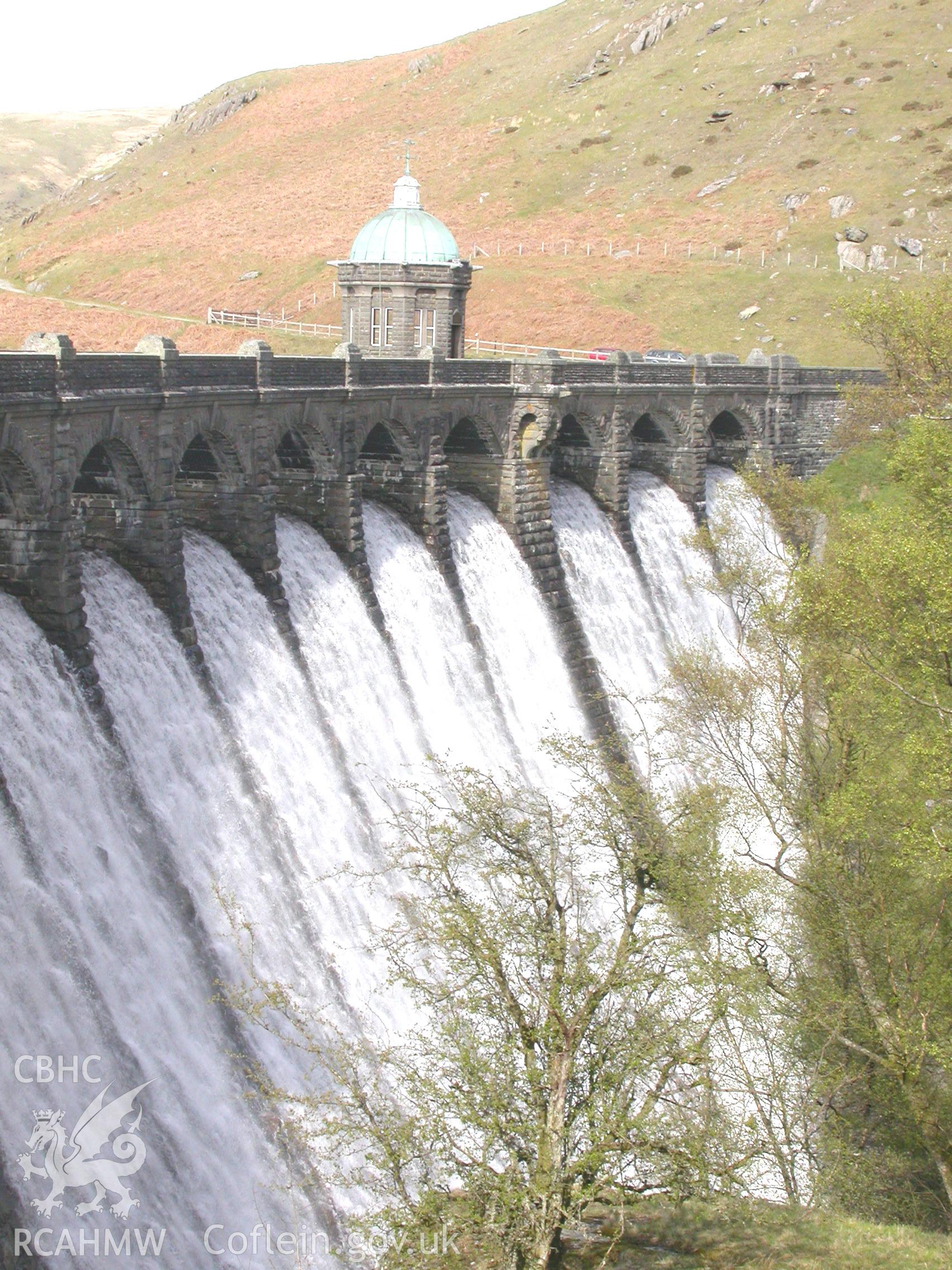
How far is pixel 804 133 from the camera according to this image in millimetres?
136375

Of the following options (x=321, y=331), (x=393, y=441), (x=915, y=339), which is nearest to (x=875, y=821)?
(x=393, y=441)

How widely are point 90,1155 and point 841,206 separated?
115501 mm

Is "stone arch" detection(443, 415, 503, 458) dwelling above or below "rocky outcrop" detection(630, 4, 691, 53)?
below

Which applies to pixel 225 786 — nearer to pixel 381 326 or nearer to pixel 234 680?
pixel 234 680

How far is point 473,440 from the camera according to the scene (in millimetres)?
50875

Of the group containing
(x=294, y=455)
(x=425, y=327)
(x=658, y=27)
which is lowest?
(x=294, y=455)

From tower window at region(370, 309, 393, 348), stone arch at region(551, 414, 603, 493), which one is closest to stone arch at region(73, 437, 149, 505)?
stone arch at region(551, 414, 603, 493)

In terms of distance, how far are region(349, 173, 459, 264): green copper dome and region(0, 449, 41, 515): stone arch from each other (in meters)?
37.0

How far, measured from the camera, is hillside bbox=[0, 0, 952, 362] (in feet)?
363

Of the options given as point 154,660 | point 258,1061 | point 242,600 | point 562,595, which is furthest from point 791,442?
point 258,1061

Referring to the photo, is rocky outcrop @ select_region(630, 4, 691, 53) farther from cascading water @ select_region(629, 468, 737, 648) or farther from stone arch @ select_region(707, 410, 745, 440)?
cascading water @ select_region(629, 468, 737, 648)

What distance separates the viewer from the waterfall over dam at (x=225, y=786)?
934 inches

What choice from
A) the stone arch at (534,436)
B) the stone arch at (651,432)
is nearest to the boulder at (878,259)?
the stone arch at (651,432)

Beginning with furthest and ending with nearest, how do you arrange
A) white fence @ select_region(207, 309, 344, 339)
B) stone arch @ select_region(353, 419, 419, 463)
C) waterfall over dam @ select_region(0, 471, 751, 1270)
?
white fence @ select_region(207, 309, 344, 339) → stone arch @ select_region(353, 419, 419, 463) → waterfall over dam @ select_region(0, 471, 751, 1270)
